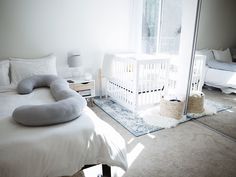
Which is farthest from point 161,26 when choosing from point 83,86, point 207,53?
point 83,86

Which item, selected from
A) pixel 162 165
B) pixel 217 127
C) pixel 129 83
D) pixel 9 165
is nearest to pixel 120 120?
pixel 129 83

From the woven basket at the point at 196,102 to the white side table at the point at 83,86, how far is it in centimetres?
172

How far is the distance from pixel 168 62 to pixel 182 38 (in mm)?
432

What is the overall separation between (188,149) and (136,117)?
3.28 ft

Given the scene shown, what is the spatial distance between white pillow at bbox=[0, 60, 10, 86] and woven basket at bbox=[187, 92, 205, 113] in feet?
9.29

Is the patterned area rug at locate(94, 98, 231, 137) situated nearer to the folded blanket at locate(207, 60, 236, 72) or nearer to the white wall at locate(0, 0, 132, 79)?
the folded blanket at locate(207, 60, 236, 72)

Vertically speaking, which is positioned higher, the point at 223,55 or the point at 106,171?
the point at 223,55

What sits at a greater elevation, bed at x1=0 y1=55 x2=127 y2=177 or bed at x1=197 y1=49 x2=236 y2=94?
bed at x1=197 y1=49 x2=236 y2=94

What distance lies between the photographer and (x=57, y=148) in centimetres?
136

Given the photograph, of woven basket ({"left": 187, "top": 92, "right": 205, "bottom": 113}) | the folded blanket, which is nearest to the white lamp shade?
woven basket ({"left": 187, "top": 92, "right": 205, "bottom": 113})

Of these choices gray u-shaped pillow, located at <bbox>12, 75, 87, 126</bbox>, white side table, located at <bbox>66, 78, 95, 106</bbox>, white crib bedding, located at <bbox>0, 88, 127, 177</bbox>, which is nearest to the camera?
white crib bedding, located at <bbox>0, 88, 127, 177</bbox>

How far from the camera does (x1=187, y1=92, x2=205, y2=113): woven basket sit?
3.05m

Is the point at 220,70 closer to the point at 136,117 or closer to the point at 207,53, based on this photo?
the point at 207,53

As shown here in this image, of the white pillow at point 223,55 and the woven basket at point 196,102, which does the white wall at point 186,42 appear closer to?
the woven basket at point 196,102
